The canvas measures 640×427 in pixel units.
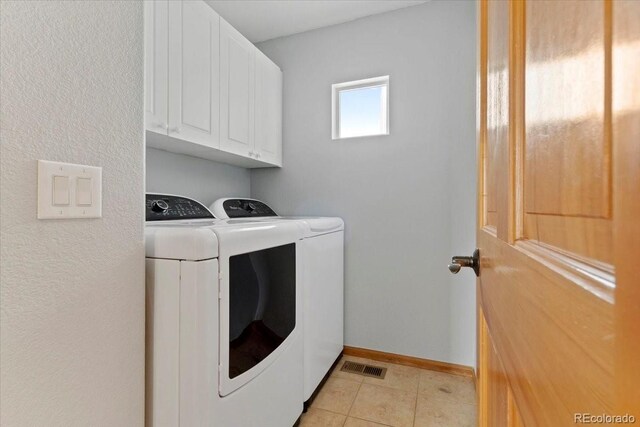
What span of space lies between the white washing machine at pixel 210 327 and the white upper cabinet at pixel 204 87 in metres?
0.74

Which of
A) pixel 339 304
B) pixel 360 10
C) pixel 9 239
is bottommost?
pixel 339 304

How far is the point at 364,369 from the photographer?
2.06m

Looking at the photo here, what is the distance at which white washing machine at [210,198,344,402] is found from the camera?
1605mm

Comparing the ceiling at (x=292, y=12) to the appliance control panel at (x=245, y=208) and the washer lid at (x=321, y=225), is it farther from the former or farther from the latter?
the washer lid at (x=321, y=225)

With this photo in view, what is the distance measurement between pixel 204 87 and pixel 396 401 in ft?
7.09

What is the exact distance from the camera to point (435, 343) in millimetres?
2059

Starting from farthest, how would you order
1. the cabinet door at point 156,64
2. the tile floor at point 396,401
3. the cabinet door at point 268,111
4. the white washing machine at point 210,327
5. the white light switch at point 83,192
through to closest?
the cabinet door at point 268,111, the tile floor at point 396,401, the cabinet door at point 156,64, the white washing machine at point 210,327, the white light switch at point 83,192

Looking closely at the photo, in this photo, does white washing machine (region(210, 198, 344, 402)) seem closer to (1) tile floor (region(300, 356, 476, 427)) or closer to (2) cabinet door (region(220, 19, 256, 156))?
(1) tile floor (region(300, 356, 476, 427))

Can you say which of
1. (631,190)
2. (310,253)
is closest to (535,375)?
(631,190)

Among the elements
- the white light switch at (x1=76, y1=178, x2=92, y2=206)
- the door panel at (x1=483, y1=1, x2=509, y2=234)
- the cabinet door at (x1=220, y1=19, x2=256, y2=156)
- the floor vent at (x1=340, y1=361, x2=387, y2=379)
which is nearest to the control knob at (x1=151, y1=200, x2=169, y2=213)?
the cabinet door at (x1=220, y1=19, x2=256, y2=156)

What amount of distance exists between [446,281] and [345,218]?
0.87m

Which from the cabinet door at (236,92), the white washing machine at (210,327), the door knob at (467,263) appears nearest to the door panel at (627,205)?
the door knob at (467,263)

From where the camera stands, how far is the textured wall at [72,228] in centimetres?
59

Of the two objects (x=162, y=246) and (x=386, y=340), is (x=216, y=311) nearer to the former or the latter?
(x=162, y=246)
